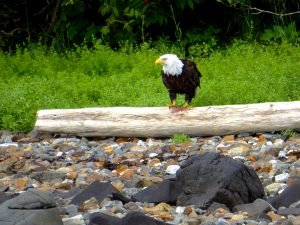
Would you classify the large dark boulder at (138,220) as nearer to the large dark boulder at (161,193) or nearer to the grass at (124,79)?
the large dark boulder at (161,193)

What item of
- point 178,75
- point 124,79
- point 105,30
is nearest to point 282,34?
point 105,30

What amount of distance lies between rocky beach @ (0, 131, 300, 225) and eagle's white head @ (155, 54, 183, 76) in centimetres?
72

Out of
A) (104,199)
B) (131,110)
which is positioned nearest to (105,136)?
(131,110)

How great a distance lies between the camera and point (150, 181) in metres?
6.55

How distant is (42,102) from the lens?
9734 millimetres

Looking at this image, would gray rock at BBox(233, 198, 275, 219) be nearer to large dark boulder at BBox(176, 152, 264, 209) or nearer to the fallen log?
large dark boulder at BBox(176, 152, 264, 209)

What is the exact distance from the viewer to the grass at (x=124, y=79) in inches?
372

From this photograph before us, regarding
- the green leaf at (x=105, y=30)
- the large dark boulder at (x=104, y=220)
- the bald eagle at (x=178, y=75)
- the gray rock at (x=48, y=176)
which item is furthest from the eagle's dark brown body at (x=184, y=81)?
the green leaf at (x=105, y=30)

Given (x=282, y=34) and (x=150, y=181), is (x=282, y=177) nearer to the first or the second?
(x=150, y=181)

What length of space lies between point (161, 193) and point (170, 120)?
2556 mm

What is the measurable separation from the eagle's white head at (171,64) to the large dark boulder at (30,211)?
3879 millimetres

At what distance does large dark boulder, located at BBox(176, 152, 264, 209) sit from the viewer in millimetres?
5672

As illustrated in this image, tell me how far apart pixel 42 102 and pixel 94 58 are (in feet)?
8.97

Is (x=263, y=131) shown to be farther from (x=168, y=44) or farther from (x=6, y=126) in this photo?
(x=168, y=44)
